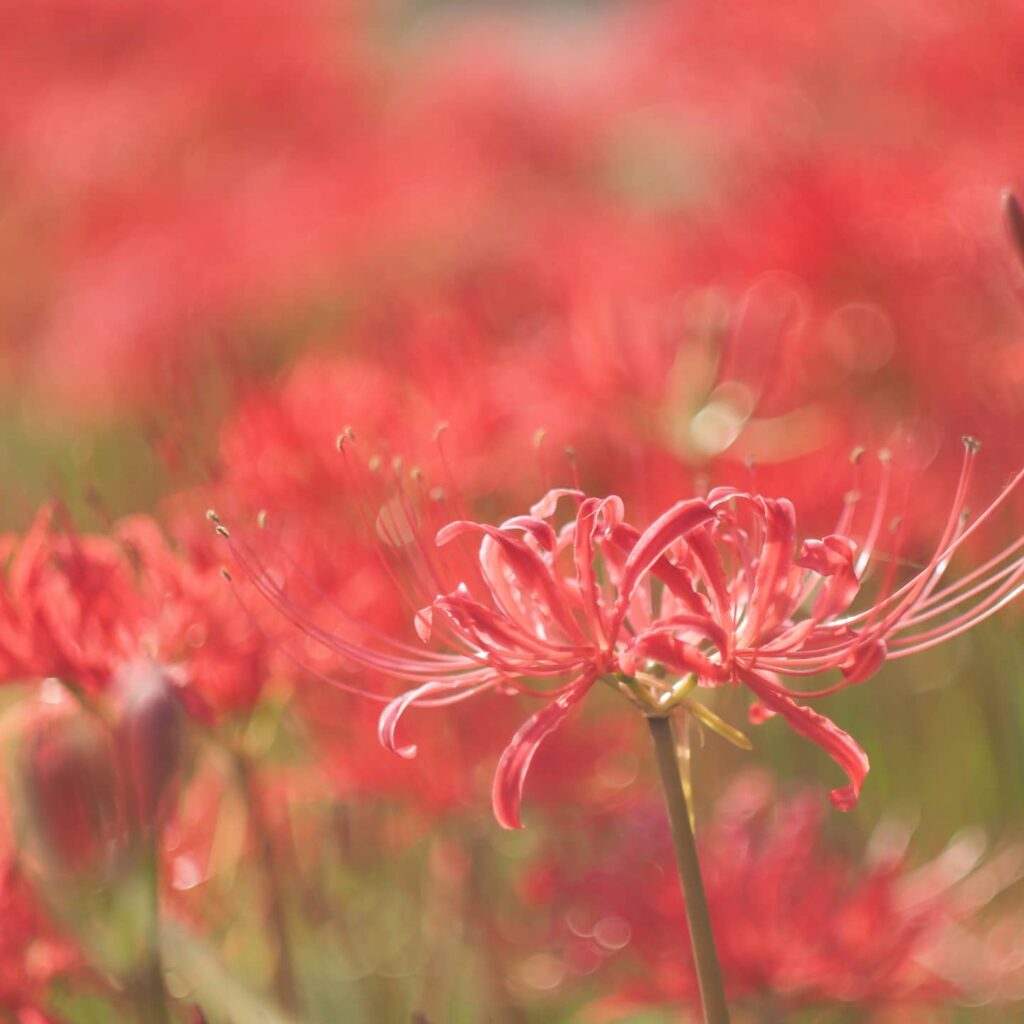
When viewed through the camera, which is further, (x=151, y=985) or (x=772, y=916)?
(x=772, y=916)

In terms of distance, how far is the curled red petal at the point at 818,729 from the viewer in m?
0.65

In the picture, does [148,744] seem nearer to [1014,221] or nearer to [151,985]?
[151,985]

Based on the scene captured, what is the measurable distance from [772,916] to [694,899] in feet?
1.19

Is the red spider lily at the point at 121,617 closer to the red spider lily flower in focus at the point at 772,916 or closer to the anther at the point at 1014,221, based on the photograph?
the red spider lily flower in focus at the point at 772,916

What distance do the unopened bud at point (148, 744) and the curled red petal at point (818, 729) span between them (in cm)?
28

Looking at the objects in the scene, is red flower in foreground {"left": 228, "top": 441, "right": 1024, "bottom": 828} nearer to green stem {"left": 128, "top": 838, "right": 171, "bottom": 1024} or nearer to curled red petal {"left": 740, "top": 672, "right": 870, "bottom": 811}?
curled red petal {"left": 740, "top": 672, "right": 870, "bottom": 811}

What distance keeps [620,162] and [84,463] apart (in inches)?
118

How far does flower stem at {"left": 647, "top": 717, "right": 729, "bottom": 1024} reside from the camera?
2.05 feet

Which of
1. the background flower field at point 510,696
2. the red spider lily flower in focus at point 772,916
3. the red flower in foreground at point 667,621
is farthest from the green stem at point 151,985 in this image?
the red spider lily flower in focus at point 772,916

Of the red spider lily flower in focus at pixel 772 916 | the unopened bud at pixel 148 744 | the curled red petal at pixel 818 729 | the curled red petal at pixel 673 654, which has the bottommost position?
the red spider lily flower in focus at pixel 772 916

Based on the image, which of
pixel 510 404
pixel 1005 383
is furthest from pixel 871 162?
pixel 510 404

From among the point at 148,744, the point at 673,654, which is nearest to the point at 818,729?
the point at 673,654

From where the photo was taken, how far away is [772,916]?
37.9 inches

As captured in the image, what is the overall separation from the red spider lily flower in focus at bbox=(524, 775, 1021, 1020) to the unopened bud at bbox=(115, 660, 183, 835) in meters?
0.40
